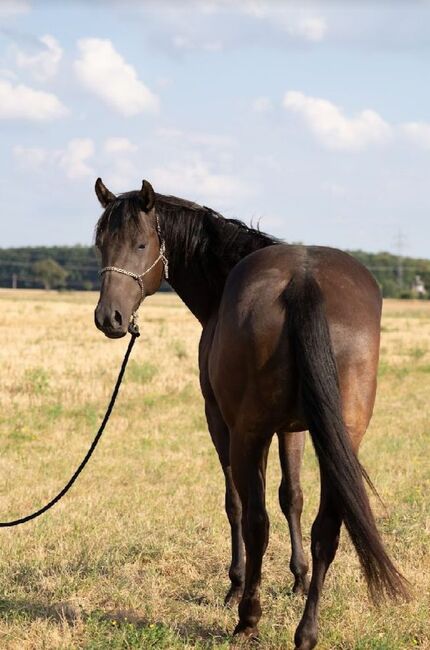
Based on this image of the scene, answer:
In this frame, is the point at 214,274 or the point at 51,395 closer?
the point at 214,274

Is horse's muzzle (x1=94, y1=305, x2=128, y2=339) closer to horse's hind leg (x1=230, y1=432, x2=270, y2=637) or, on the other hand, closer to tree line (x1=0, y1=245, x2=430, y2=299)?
horse's hind leg (x1=230, y1=432, x2=270, y2=637)

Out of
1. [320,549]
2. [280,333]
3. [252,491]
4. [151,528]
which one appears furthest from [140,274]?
[151,528]

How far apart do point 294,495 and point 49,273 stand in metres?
96.4

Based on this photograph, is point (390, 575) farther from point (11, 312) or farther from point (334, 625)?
point (11, 312)

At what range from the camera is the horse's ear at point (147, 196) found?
511cm

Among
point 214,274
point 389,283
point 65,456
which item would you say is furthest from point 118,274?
point 389,283

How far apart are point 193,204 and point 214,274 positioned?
0.53m

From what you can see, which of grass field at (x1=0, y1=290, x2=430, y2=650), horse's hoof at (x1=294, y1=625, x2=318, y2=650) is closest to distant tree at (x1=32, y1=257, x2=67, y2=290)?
grass field at (x1=0, y1=290, x2=430, y2=650)

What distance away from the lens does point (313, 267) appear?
430cm

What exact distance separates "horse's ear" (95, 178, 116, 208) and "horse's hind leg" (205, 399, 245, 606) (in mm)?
1465

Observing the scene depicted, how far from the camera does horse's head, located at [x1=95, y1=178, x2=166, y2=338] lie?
484cm

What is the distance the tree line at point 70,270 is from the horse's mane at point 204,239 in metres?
87.5

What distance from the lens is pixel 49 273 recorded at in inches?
3922

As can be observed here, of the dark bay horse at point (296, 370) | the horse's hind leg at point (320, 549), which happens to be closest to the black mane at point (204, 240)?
the dark bay horse at point (296, 370)
